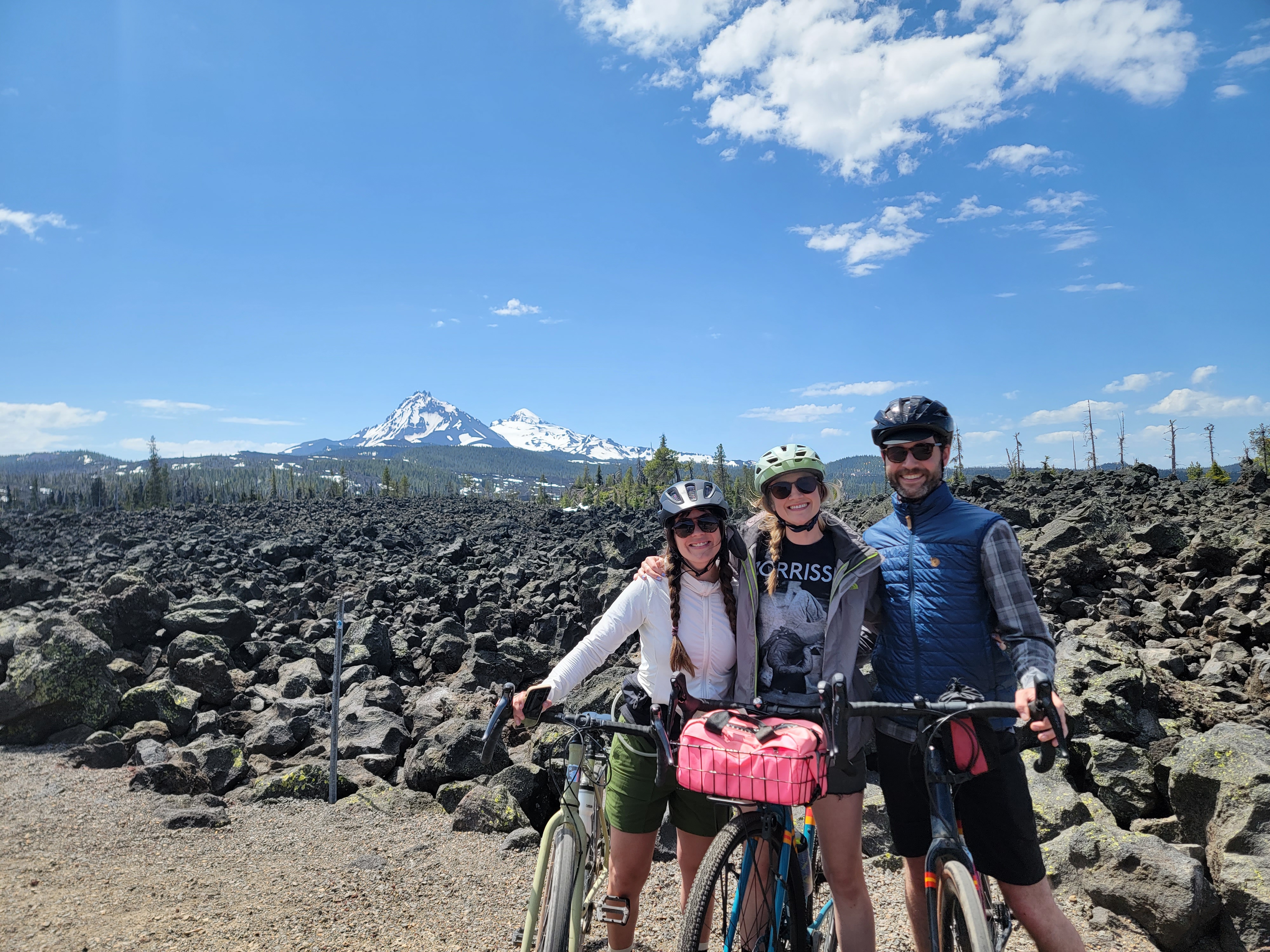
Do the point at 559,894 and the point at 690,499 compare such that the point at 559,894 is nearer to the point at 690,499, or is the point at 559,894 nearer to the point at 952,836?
the point at 952,836

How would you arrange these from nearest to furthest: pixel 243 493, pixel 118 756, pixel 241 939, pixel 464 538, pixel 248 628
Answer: pixel 241 939 < pixel 118 756 < pixel 248 628 < pixel 464 538 < pixel 243 493

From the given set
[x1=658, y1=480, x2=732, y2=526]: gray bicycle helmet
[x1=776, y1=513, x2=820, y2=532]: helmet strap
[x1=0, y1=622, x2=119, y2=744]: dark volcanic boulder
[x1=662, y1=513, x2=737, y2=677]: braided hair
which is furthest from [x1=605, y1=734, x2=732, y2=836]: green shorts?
[x1=0, y1=622, x2=119, y2=744]: dark volcanic boulder

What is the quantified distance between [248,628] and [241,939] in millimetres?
12034

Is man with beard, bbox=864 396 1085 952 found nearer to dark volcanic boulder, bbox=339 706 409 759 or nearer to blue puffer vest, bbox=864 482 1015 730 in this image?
blue puffer vest, bbox=864 482 1015 730

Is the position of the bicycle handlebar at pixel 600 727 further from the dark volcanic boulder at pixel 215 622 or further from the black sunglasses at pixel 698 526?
the dark volcanic boulder at pixel 215 622

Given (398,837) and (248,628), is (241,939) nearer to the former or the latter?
(398,837)

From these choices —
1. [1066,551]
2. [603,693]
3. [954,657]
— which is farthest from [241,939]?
[1066,551]

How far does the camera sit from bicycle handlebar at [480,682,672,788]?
8.55ft

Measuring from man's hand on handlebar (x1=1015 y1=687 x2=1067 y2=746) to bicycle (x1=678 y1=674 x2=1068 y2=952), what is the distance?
18 mm

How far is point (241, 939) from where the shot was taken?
450 centimetres

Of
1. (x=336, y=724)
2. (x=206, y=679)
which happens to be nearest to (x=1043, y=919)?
(x=336, y=724)

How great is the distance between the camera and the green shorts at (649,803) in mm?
2896

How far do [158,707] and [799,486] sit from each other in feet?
36.6

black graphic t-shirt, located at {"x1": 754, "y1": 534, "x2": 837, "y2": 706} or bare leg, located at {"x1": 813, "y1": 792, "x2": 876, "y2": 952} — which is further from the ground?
black graphic t-shirt, located at {"x1": 754, "y1": 534, "x2": 837, "y2": 706}
